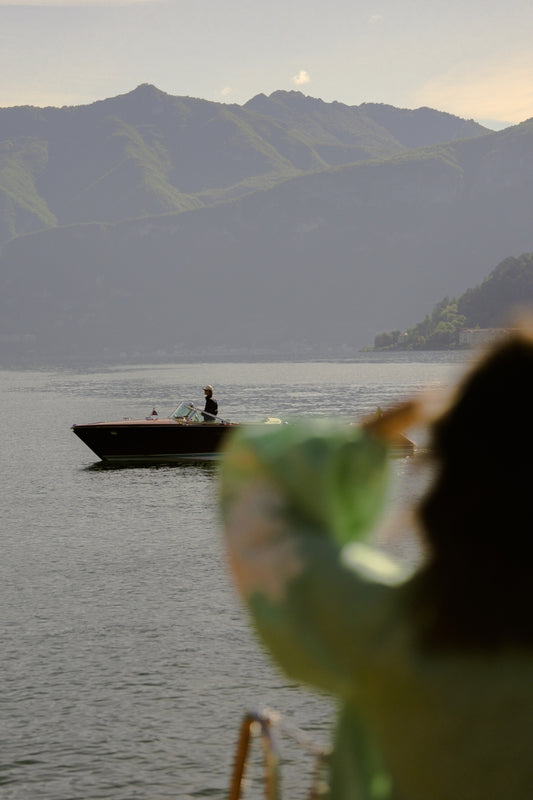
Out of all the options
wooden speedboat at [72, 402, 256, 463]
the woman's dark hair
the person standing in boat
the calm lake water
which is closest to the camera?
the woman's dark hair

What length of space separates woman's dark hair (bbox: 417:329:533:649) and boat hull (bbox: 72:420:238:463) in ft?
123

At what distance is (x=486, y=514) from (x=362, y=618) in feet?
0.96

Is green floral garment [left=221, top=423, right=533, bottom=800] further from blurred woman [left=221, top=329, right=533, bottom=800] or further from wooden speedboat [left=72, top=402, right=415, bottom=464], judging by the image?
wooden speedboat [left=72, top=402, right=415, bottom=464]

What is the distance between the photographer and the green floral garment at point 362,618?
1.88 m

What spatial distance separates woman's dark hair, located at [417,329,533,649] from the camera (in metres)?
1.83

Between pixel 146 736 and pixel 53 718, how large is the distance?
51.9 inches

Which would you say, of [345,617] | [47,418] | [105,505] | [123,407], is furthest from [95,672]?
[123,407]

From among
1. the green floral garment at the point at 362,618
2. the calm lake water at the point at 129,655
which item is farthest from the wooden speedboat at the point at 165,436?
the green floral garment at the point at 362,618

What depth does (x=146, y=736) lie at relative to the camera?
12469 mm

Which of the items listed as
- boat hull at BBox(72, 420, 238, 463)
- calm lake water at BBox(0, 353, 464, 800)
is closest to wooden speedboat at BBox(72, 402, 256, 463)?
boat hull at BBox(72, 420, 238, 463)

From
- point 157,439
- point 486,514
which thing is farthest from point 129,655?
point 157,439

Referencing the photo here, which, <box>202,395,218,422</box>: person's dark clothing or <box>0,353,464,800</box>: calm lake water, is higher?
<box>202,395,218,422</box>: person's dark clothing

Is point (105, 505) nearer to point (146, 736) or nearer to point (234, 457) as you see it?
point (146, 736)

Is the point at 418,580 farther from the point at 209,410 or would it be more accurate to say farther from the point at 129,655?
the point at 209,410
